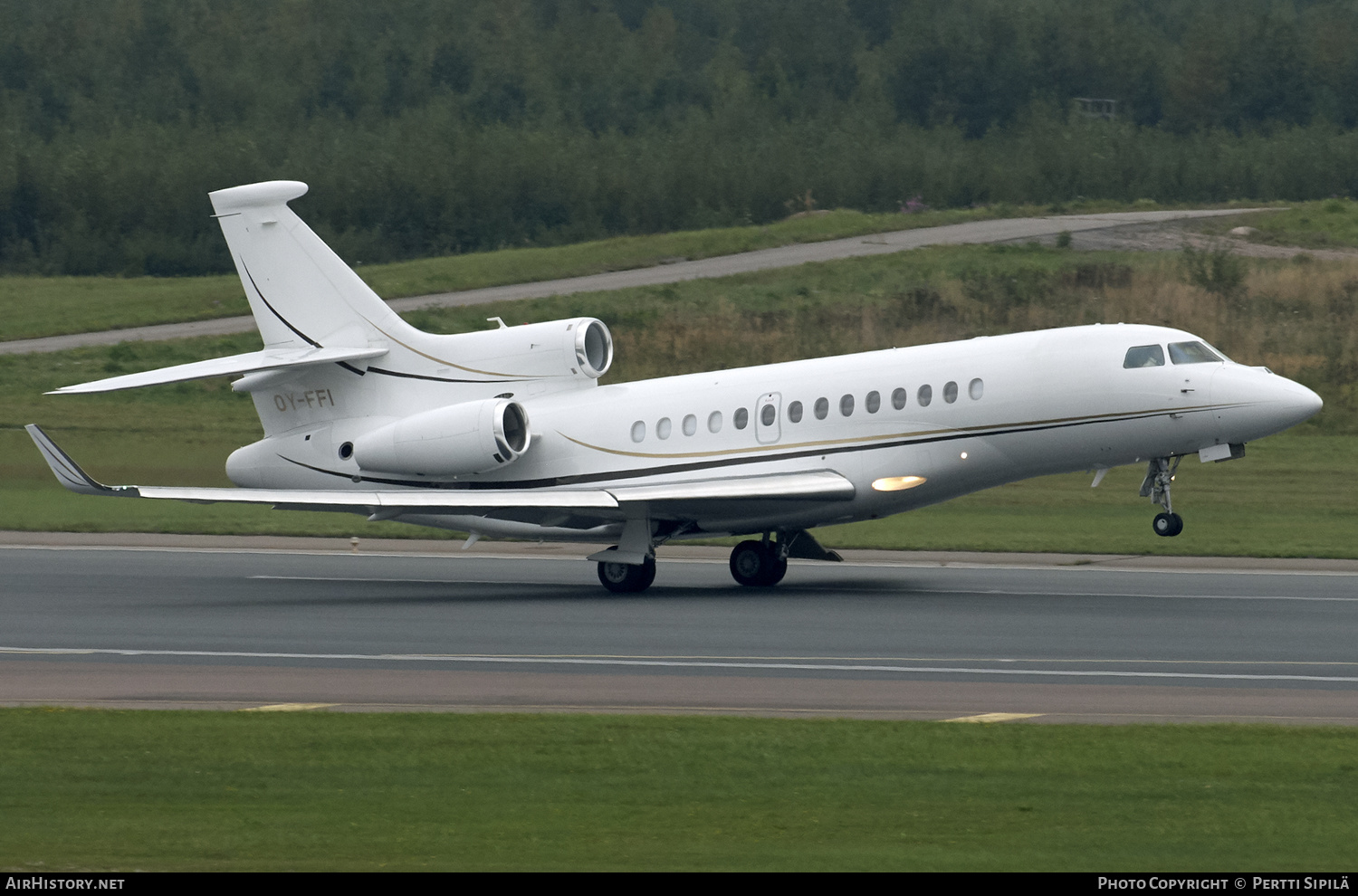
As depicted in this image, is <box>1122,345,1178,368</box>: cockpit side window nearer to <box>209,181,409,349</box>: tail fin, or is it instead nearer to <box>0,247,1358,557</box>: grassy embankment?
<box>0,247,1358,557</box>: grassy embankment

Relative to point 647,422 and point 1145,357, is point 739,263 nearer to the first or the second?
point 647,422

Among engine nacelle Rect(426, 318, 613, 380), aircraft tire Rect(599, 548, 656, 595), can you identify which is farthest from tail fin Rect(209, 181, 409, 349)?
aircraft tire Rect(599, 548, 656, 595)

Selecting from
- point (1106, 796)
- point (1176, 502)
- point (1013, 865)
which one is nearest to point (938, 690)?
point (1106, 796)

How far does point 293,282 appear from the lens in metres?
29.8

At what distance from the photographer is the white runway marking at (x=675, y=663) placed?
19.2 m

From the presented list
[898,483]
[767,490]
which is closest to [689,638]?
[767,490]

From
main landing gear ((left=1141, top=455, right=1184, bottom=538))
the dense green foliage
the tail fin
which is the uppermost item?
the dense green foliage

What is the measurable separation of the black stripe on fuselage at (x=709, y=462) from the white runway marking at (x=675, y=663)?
7.11 m

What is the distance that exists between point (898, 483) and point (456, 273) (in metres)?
46.7

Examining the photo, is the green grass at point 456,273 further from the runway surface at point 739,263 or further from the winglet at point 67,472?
the winglet at point 67,472

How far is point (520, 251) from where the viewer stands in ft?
245

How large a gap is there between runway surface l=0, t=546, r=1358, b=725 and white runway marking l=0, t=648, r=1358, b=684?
61mm

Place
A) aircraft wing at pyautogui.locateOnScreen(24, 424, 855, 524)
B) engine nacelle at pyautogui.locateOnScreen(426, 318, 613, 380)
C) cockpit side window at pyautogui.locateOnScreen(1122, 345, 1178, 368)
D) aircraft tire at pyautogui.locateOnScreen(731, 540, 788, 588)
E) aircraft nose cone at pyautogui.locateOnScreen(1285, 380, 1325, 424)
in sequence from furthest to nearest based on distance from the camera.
Answer: 1. engine nacelle at pyautogui.locateOnScreen(426, 318, 613, 380)
2. aircraft tire at pyautogui.locateOnScreen(731, 540, 788, 588)
3. cockpit side window at pyautogui.locateOnScreen(1122, 345, 1178, 368)
4. aircraft wing at pyautogui.locateOnScreen(24, 424, 855, 524)
5. aircraft nose cone at pyautogui.locateOnScreen(1285, 380, 1325, 424)

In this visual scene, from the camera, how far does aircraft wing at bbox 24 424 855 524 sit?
25.9 meters
